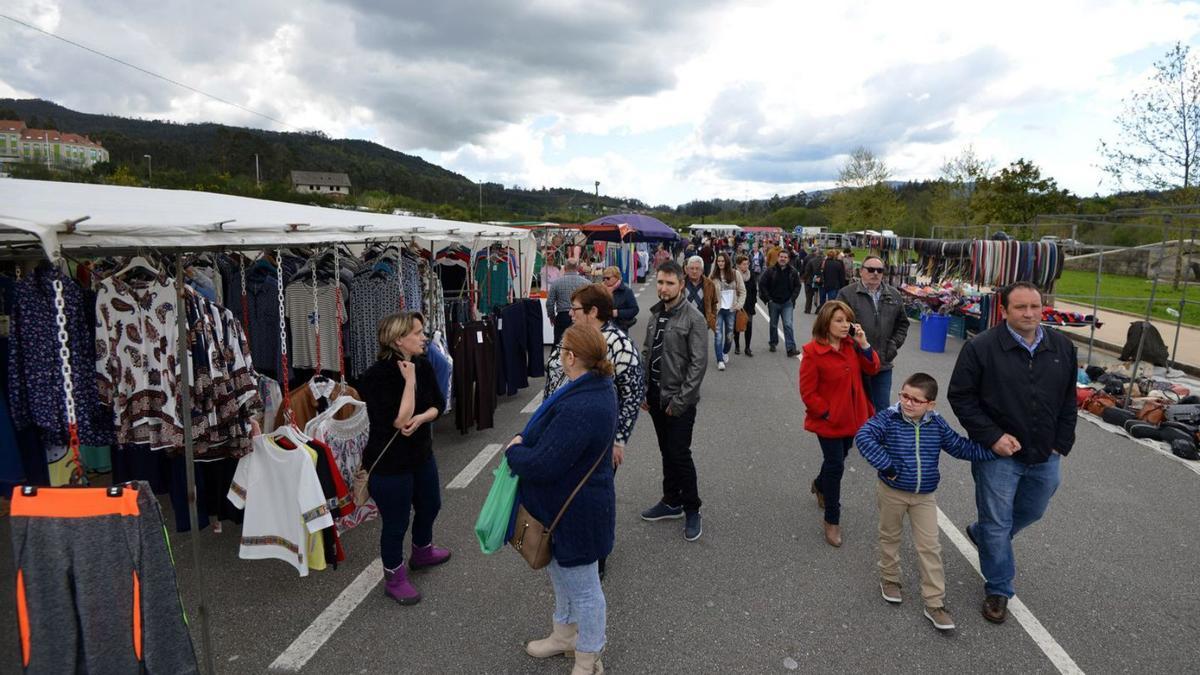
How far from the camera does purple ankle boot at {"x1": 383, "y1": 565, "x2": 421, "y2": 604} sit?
11.5 ft

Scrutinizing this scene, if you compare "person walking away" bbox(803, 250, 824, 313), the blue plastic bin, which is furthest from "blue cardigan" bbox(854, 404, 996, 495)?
"person walking away" bbox(803, 250, 824, 313)

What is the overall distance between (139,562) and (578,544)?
5.44ft

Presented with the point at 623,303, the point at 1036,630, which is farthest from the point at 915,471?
the point at 623,303

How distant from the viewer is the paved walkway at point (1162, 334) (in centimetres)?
987

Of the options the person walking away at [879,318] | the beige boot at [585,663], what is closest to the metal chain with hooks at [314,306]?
the beige boot at [585,663]

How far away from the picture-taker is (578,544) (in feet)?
8.86

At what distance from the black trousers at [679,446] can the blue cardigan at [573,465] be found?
1425 mm

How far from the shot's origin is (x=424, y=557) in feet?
12.6

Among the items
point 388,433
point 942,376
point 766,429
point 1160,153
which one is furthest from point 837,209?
point 388,433

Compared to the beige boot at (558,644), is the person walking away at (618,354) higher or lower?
higher

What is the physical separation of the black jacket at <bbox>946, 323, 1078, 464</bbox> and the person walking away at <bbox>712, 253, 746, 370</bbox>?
605 cm

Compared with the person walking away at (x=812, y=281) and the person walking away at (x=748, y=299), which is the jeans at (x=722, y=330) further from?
the person walking away at (x=812, y=281)

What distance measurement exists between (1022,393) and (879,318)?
2.00 m

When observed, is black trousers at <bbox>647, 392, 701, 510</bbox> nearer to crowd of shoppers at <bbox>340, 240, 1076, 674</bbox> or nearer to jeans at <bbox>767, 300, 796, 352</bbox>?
crowd of shoppers at <bbox>340, 240, 1076, 674</bbox>
